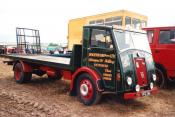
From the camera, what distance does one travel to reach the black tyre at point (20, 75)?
1020 cm

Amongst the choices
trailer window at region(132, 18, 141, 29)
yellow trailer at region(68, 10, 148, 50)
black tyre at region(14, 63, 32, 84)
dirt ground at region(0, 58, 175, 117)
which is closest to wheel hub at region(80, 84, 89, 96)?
dirt ground at region(0, 58, 175, 117)

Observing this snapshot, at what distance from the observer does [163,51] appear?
925 cm

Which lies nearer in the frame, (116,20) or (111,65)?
(111,65)

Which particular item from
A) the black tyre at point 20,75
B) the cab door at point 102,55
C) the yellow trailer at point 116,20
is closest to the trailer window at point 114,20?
the yellow trailer at point 116,20

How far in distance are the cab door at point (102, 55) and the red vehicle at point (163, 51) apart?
9.96 ft

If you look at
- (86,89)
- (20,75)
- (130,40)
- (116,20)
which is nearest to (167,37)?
(130,40)

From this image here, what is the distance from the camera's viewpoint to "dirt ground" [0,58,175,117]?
659 cm

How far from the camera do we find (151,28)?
31.8 feet

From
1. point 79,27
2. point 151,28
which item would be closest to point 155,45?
point 151,28

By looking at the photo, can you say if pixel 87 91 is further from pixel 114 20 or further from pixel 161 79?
pixel 114 20

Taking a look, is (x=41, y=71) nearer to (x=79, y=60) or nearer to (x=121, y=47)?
(x=79, y=60)

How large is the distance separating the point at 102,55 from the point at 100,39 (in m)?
0.46

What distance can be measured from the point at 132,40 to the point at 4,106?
12.5 ft

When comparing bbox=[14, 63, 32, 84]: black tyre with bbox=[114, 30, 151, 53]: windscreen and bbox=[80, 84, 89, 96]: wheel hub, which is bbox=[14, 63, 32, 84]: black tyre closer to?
bbox=[80, 84, 89, 96]: wheel hub
